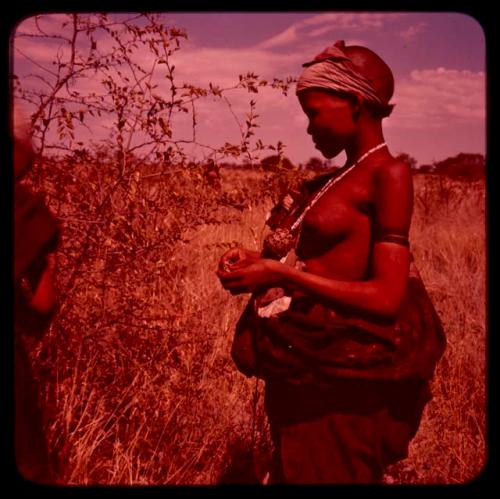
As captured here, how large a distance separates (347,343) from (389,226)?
1.29 ft

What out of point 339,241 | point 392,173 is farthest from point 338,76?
point 339,241

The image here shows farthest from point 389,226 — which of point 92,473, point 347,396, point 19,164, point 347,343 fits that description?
point 92,473

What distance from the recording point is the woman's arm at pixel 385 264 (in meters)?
1.78

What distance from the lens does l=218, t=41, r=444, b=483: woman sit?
1.81 meters

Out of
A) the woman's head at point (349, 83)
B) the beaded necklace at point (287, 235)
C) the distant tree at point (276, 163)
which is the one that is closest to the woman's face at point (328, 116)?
the woman's head at point (349, 83)

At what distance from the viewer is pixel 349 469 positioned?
198 cm

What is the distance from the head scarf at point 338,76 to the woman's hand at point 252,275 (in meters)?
0.60

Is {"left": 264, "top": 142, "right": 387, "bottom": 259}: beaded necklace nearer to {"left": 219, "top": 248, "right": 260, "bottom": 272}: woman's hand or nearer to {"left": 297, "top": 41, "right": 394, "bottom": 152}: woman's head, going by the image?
{"left": 219, "top": 248, "right": 260, "bottom": 272}: woman's hand

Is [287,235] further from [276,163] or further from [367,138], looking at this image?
[276,163]

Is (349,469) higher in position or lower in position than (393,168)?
lower

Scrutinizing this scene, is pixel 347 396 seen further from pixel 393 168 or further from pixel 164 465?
pixel 164 465

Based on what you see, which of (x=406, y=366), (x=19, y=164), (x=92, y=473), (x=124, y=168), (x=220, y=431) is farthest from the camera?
(x=220, y=431)

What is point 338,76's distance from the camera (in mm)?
1861

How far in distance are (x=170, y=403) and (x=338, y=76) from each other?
2.17 metres
